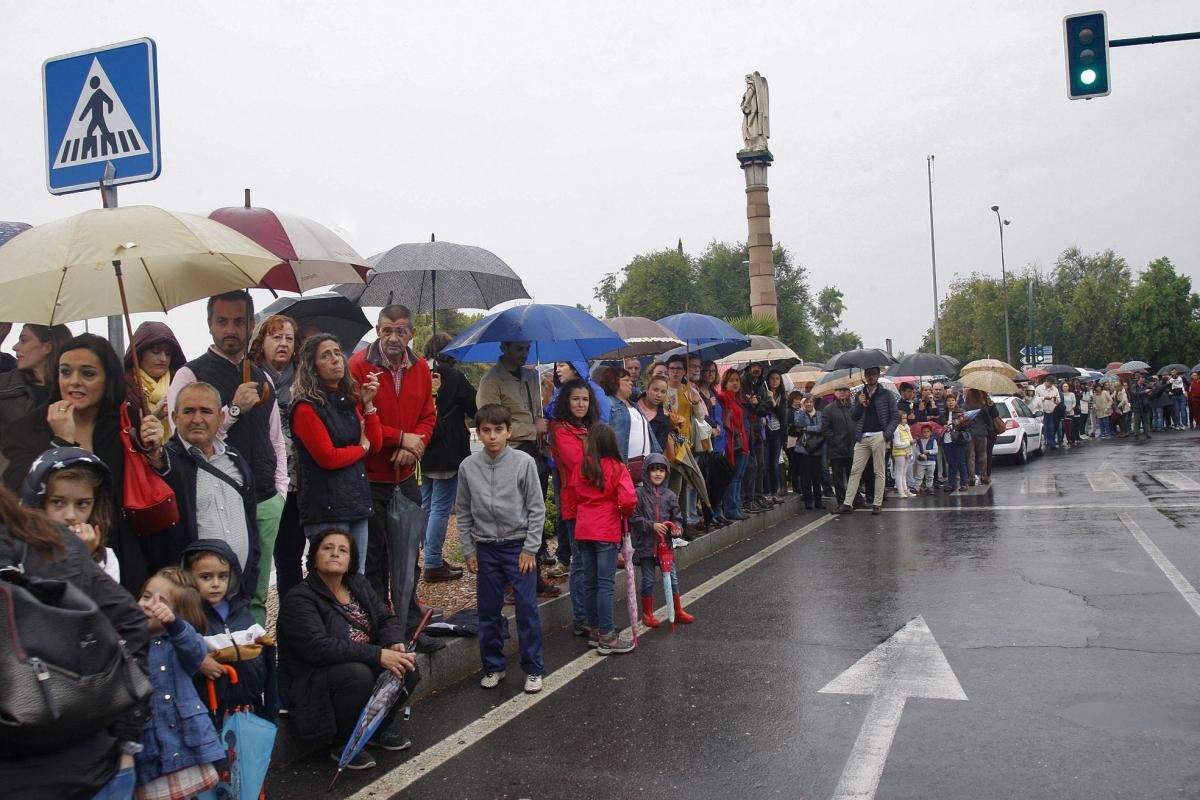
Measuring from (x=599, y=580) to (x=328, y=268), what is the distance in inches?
109

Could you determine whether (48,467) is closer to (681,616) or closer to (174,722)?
(174,722)

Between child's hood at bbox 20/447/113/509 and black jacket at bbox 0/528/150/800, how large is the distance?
0.77 meters

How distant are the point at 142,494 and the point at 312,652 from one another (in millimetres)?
1091

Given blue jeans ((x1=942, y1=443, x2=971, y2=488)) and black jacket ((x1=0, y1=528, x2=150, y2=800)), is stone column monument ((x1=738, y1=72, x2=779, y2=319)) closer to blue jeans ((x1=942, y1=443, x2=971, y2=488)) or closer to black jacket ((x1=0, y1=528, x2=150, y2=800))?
blue jeans ((x1=942, y1=443, x2=971, y2=488))

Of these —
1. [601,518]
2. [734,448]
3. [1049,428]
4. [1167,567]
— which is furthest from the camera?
[1049,428]

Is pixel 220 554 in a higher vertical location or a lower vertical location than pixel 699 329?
lower

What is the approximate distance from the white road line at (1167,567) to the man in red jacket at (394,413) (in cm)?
553

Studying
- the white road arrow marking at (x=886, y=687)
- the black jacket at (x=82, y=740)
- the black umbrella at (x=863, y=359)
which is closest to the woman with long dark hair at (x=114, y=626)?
the black jacket at (x=82, y=740)

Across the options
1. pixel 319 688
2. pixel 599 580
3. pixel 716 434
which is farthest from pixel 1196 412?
pixel 319 688

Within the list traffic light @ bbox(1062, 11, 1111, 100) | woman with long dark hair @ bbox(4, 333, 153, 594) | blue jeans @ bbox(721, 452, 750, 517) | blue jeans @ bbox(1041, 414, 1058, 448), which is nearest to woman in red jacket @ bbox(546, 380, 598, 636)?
woman with long dark hair @ bbox(4, 333, 153, 594)

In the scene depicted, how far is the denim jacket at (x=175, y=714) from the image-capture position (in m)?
3.74

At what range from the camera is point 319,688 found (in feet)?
16.3

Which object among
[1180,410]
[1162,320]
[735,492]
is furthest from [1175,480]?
[1162,320]

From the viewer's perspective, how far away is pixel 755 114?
31.1 meters
